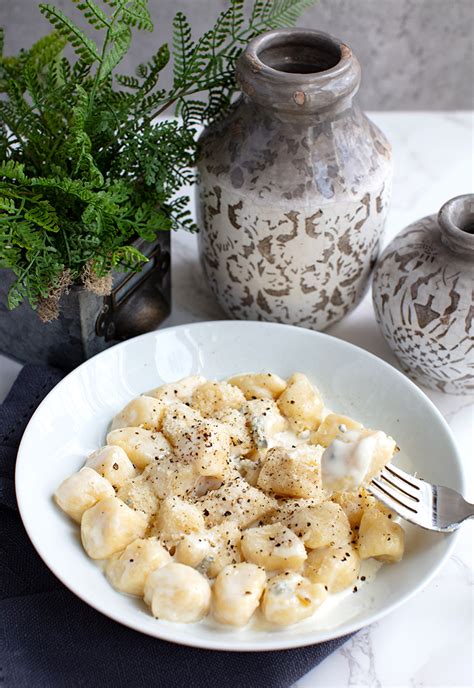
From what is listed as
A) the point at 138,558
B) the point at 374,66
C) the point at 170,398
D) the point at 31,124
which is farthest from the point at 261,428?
the point at 374,66

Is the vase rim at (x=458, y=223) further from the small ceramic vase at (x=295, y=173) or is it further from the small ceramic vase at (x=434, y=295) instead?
the small ceramic vase at (x=295, y=173)

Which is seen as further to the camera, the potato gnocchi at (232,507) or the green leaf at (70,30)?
the green leaf at (70,30)

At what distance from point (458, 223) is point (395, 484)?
38cm

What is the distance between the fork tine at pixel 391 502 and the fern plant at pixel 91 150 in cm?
41

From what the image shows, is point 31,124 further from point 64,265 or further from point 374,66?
point 374,66

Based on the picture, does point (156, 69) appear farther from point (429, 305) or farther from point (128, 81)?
point (429, 305)

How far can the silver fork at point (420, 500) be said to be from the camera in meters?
1.00

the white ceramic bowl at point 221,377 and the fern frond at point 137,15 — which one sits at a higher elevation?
the fern frond at point 137,15

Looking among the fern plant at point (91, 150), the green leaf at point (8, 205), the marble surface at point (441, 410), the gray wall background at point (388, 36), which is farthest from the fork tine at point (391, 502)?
the gray wall background at point (388, 36)

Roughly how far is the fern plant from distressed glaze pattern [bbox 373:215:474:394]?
30 cm

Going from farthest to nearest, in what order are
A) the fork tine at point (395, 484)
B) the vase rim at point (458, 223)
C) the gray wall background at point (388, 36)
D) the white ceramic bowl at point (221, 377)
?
the gray wall background at point (388, 36) < the vase rim at point (458, 223) < the fork tine at point (395, 484) < the white ceramic bowl at point (221, 377)

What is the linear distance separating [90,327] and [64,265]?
11 cm

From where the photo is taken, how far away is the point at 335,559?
97 cm

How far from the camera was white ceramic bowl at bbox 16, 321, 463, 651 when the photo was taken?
922mm
